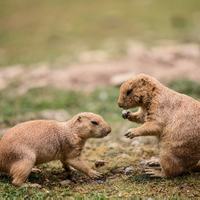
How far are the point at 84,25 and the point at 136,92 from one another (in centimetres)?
2148

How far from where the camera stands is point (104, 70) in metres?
10.8

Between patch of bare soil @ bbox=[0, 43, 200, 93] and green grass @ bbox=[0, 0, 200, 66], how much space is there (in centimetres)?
142

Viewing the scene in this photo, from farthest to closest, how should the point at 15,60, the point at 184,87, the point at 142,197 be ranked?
the point at 15,60, the point at 184,87, the point at 142,197

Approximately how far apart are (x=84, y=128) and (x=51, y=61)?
923 cm

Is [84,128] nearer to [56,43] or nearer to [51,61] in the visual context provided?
[51,61]

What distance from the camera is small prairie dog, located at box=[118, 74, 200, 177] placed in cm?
368

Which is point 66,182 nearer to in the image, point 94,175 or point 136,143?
point 94,175

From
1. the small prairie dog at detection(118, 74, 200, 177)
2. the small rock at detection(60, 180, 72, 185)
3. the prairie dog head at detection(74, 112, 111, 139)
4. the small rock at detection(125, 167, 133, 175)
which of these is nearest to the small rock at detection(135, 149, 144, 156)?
the small rock at detection(125, 167, 133, 175)

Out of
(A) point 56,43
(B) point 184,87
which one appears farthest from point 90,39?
(B) point 184,87

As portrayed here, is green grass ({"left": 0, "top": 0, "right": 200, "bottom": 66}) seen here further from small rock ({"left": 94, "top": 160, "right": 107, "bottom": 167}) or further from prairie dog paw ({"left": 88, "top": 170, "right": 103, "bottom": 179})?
prairie dog paw ({"left": 88, "top": 170, "right": 103, "bottom": 179})

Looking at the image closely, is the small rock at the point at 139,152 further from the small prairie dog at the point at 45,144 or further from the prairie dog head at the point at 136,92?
the prairie dog head at the point at 136,92

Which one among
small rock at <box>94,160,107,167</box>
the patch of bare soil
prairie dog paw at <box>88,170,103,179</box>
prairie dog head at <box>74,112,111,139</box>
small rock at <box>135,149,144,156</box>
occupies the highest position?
prairie dog head at <box>74,112,111,139</box>

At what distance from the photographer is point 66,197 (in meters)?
3.40

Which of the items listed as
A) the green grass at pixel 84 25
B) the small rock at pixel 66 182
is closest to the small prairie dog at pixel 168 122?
the small rock at pixel 66 182
